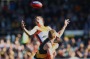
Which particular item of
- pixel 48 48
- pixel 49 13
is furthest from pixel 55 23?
pixel 48 48

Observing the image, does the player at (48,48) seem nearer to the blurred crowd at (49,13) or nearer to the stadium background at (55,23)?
the stadium background at (55,23)

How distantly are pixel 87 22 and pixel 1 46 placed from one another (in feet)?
21.8

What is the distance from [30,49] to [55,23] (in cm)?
524

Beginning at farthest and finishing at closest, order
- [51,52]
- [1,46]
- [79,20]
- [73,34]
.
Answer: [79,20], [73,34], [1,46], [51,52]

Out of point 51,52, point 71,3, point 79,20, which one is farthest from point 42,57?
point 71,3

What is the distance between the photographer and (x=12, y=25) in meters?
25.5

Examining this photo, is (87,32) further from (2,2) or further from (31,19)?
(2,2)

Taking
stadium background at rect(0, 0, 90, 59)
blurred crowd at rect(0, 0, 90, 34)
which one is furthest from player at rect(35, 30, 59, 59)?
blurred crowd at rect(0, 0, 90, 34)

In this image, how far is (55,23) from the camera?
81.6ft

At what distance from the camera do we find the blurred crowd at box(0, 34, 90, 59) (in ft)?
64.7

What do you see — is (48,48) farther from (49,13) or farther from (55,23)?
(49,13)

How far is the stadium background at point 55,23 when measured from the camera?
67.2ft

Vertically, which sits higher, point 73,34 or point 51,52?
point 51,52

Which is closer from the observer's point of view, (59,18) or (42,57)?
(42,57)
